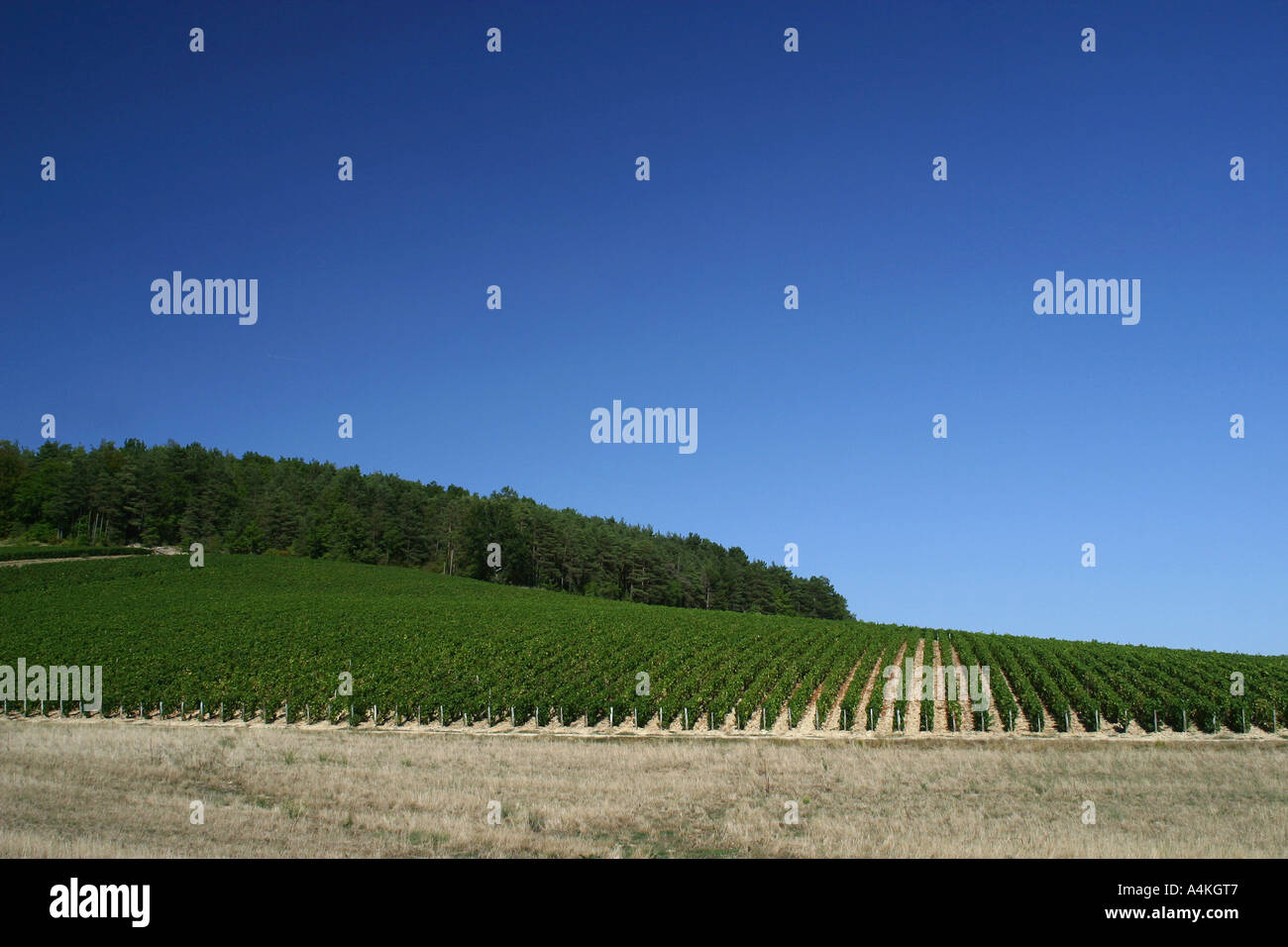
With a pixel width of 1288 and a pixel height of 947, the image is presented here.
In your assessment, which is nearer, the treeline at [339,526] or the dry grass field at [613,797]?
the dry grass field at [613,797]

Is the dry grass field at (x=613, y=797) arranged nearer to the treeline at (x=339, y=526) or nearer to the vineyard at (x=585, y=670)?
the vineyard at (x=585, y=670)

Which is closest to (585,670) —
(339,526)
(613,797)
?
(613,797)

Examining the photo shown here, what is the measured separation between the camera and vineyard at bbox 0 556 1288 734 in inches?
1329

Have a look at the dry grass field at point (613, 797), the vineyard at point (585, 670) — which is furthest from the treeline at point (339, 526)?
the dry grass field at point (613, 797)

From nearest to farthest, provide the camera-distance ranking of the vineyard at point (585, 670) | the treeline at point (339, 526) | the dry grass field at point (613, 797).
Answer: the dry grass field at point (613, 797) < the vineyard at point (585, 670) < the treeline at point (339, 526)

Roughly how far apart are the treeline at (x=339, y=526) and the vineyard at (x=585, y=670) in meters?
44.0

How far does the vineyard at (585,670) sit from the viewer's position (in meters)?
33.8

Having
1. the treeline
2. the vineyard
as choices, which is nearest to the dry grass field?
the vineyard

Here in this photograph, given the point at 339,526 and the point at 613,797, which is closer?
the point at 613,797

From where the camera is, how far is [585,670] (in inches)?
1617

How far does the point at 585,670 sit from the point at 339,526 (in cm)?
7766

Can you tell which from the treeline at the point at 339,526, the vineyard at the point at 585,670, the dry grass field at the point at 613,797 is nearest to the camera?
the dry grass field at the point at 613,797

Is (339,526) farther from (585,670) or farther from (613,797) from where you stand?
(613,797)

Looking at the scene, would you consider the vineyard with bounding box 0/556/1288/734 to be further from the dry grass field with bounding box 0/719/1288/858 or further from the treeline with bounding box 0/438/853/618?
the treeline with bounding box 0/438/853/618
